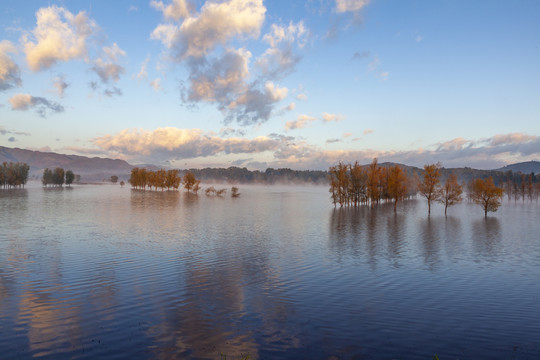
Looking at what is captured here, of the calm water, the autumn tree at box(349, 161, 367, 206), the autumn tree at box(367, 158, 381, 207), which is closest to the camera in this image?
the calm water

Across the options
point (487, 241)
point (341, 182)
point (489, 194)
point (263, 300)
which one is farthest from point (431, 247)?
point (341, 182)

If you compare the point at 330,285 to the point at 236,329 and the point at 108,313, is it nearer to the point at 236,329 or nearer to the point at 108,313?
the point at 236,329

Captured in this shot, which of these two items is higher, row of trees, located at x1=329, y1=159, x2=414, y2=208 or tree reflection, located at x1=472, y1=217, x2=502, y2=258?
row of trees, located at x1=329, y1=159, x2=414, y2=208

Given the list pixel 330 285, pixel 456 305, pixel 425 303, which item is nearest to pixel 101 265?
pixel 330 285

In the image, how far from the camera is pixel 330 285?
22250 mm

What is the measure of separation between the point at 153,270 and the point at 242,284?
A: 778 centimetres

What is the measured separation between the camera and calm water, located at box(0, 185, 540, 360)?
1357cm

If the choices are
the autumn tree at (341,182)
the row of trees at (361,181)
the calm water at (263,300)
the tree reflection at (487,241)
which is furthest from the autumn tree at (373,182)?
the calm water at (263,300)

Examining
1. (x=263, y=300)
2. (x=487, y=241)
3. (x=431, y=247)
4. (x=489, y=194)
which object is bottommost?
(x=487, y=241)

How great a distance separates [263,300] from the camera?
63.2ft

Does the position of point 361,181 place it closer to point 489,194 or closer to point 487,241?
point 489,194

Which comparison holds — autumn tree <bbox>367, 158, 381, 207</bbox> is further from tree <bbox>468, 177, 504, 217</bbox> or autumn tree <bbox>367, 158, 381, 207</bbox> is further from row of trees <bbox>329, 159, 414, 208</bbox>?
tree <bbox>468, 177, 504, 217</bbox>

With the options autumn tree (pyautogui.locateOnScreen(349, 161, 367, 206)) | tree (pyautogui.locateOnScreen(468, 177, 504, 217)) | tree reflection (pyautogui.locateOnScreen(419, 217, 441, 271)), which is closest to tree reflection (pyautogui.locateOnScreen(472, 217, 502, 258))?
tree reflection (pyautogui.locateOnScreen(419, 217, 441, 271))

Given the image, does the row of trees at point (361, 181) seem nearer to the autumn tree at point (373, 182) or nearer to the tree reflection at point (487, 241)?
the autumn tree at point (373, 182)
